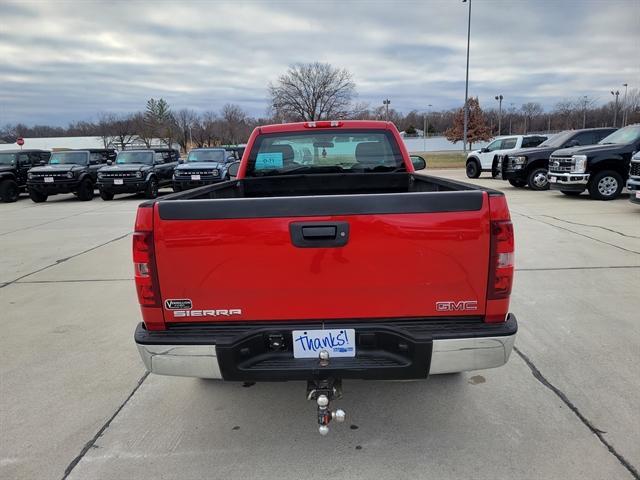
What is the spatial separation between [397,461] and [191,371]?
127 centimetres

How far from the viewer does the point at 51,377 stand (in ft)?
12.3

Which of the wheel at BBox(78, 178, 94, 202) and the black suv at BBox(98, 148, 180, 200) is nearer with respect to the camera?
the black suv at BBox(98, 148, 180, 200)

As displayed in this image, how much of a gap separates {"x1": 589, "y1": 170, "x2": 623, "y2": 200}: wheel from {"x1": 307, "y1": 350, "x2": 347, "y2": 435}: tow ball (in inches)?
496

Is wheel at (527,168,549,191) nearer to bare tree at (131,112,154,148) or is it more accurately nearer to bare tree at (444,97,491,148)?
bare tree at (444,97,491,148)

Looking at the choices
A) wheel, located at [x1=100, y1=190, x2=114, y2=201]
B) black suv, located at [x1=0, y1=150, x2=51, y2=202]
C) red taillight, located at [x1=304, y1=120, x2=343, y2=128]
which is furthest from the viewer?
black suv, located at [x1=0, y1=150, x2=51, y2=202]

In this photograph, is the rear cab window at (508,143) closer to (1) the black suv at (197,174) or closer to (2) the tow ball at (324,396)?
(1) the black suv at (197,174)

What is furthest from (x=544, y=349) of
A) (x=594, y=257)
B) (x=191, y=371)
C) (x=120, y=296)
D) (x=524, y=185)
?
(x=524, y=185)

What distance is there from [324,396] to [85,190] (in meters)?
17.8

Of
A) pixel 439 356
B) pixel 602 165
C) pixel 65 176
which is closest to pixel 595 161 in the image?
pixel 602 165

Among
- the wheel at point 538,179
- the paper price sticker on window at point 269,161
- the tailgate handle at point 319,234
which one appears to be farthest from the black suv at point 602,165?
the tailgate handle at point 319,234

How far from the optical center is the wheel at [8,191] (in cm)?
1764

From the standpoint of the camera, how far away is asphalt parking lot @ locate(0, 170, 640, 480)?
2639mm

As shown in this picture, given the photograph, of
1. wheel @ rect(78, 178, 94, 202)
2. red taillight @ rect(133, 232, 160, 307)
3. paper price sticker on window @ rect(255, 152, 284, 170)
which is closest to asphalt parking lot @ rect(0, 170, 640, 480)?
red taillight @ rect(133, 232, 160, 307)

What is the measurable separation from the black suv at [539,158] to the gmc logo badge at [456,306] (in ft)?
47.8
